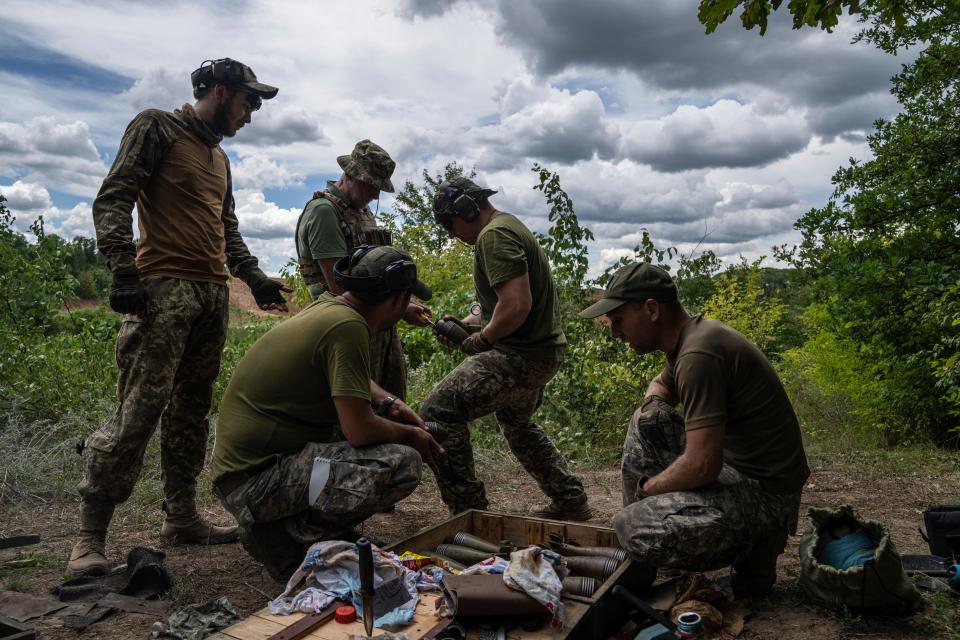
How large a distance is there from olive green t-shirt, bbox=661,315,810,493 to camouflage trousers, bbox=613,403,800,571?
0.29 feet

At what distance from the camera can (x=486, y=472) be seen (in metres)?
6.45

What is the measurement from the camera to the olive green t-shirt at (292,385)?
320 centimetres

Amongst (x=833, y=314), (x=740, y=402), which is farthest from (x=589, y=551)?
(x=833, y=314)

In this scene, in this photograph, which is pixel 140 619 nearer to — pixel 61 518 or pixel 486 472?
pixel 61 518

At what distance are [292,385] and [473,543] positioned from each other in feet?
4.15

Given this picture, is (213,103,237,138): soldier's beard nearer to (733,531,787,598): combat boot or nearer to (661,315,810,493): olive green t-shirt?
(661,315,810,493): olive green t-shirt

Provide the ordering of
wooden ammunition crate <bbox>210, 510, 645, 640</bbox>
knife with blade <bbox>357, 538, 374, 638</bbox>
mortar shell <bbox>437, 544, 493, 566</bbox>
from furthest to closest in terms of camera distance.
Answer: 1. mortar shell <bbox>437, 544, 493, 566</bbox>
2. wooden ammunition crate <bbox>210, 510, 645, 640</bbox>
3. knife with blade <bbox>357, 538, 374, 638</bbox>

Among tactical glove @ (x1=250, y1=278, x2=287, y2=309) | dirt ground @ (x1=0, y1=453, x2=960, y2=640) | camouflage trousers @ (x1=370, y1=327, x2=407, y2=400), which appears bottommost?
dirt ground @ (x1=0, y1=453, x2=960, y2=640)

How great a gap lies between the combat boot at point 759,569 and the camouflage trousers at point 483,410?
1472mm

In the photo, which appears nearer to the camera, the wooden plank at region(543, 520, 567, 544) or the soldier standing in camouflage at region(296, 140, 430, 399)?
the wooden plank at region(543, 520, 567, 544)

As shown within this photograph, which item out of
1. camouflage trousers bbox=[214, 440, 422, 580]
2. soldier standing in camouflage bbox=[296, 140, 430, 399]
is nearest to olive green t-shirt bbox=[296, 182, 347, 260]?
soldier standing in camouflage bbox=[296, 140, 430, 399]

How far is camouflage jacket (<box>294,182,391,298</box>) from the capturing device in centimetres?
455

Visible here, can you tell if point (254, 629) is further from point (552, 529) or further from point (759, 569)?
point (759, 569)

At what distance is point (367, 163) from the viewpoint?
4.59 metres
